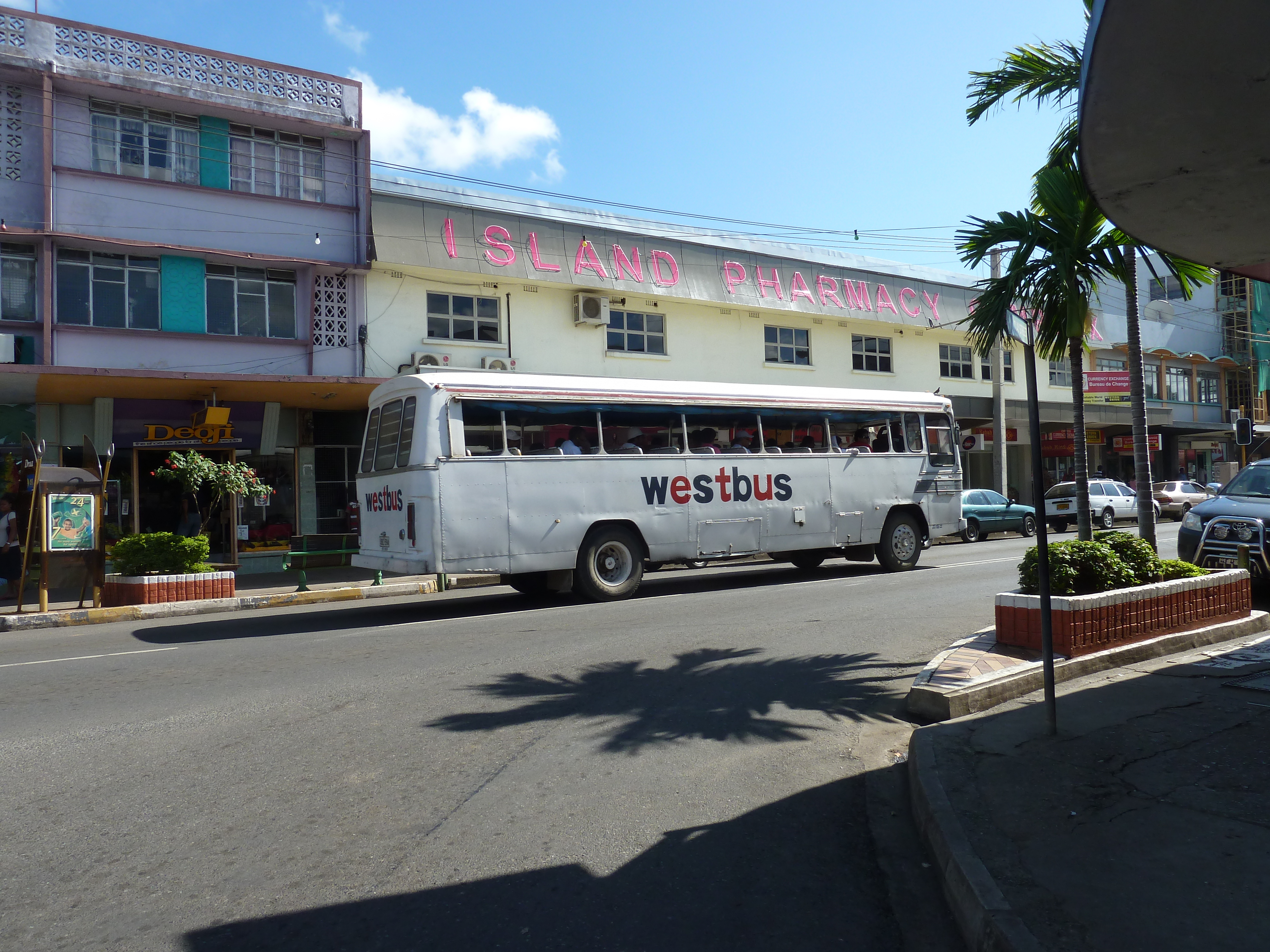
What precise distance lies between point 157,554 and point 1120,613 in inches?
511

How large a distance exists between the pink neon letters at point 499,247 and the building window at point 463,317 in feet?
3.37

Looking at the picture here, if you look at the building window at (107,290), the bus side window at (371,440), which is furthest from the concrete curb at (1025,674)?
the building window at (107,290)

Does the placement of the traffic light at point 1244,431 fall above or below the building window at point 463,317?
below

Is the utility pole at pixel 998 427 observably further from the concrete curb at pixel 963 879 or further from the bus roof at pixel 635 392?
the concrete curb at pixel 963 879

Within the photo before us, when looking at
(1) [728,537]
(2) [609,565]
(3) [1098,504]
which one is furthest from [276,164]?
(3) [1098,504]

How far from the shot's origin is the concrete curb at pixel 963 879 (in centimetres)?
319

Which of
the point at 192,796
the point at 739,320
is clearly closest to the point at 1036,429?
the point at 192,796

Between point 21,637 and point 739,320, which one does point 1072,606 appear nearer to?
point 21,637

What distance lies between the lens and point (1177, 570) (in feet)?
26.9

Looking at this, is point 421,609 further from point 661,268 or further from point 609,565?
point 661,268

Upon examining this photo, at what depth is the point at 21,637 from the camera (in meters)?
11.4

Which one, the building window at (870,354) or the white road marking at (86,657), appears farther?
the building window at (870,354)

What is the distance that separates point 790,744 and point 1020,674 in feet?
6.20

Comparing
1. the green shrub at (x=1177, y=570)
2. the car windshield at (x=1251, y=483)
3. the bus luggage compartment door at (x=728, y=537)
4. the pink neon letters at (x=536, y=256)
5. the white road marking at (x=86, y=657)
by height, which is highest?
the pink neon letters at (x=536, y=256)
